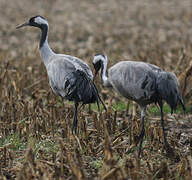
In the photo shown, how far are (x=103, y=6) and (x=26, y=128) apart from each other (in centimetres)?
1204

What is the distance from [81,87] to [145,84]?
0.82m

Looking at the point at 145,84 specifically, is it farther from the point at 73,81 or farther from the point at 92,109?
the point at 92,109

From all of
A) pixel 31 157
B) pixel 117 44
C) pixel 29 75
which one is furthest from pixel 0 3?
pixel 31 157

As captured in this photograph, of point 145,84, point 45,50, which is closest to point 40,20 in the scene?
point 45,50

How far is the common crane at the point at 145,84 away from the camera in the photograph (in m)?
4.65

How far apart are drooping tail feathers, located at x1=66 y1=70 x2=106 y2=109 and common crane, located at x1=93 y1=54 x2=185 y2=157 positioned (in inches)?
10.2

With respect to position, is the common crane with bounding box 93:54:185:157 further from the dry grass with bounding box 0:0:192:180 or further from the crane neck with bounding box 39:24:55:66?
the crane neck with bounding box 39:24:55:66

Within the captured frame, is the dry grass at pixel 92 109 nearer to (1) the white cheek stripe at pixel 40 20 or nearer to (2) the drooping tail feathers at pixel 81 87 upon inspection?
(2) the drooping tail feathers at pixel 81 87

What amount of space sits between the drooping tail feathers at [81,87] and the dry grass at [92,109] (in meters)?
0.27

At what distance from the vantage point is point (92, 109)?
671 centimetres

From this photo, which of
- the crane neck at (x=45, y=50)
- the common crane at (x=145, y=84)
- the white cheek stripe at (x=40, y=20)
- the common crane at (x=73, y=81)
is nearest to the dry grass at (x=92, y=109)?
the common crane at (x=73, y=81)

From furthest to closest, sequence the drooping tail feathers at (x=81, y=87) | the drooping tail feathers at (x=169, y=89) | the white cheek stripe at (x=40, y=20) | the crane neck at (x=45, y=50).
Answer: the white cheek stripe at (x=40, y=20) < the crane neck at (x=45, y=50) < the drooping tail feathers at (x=81, y=87) < the drooping tail feathers at (x=169, y=89)

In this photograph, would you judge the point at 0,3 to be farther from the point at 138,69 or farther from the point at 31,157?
the point at 31,157

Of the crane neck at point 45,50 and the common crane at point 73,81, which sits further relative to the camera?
the crane neck at point 45,50
